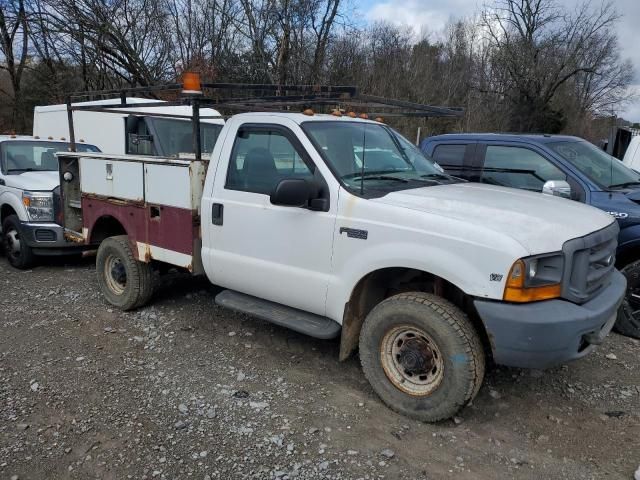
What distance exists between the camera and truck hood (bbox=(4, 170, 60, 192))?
6836 mm

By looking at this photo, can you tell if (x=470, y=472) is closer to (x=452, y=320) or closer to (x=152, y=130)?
(x=452, y=320)

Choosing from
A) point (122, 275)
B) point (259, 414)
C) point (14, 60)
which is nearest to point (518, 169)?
point (259, 414)

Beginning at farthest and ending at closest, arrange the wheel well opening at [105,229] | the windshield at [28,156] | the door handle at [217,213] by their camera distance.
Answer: the windshield at [28,156] < the wheel well opening at [105,229] < the door handle at [217,213]

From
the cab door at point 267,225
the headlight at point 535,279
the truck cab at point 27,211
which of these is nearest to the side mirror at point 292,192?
the cab door at point 267,225

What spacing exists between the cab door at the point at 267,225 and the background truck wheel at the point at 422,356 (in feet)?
1.77

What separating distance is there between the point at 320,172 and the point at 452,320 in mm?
1397

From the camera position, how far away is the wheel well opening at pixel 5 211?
7.22m

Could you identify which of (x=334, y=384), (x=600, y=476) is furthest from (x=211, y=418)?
(x=600, y=476)

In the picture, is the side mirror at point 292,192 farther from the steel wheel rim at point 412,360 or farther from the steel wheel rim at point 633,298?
the steel wheel rim at point 633,298

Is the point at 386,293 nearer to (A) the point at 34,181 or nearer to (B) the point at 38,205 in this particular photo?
(B) the point at 38,205

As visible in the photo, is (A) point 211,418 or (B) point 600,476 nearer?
(B) point 600,476

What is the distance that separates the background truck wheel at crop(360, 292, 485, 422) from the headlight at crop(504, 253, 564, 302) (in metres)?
0.42

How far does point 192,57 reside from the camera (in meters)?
24.3

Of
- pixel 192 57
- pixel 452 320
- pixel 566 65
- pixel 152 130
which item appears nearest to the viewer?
pixel 452 320
